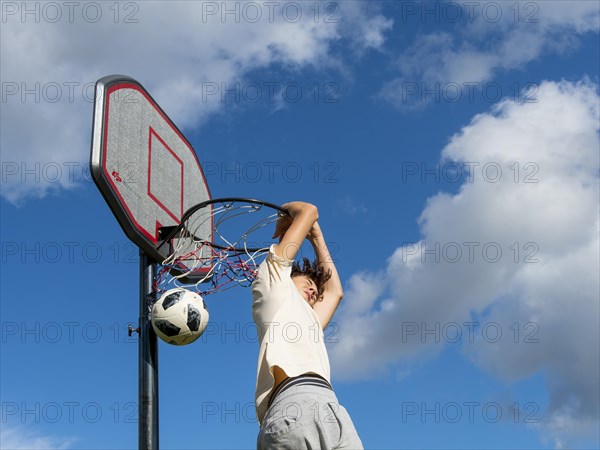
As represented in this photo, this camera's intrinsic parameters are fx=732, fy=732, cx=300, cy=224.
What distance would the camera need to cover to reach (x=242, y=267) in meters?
5.83

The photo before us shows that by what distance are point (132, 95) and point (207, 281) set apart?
168cm

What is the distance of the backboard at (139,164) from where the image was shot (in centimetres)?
555

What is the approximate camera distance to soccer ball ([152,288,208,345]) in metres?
5.10

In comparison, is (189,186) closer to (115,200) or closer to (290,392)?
(115,200)

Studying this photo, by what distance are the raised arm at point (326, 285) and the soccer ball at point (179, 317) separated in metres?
1.26

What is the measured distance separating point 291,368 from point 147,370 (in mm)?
2448

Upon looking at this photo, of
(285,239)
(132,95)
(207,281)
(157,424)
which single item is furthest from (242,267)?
(285,239)

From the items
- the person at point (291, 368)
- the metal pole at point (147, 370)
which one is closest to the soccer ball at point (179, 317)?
the metal pole at point (147, 370)

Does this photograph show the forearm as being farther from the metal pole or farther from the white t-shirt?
the metal pole

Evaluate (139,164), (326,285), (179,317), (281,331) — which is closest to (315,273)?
(326,285)

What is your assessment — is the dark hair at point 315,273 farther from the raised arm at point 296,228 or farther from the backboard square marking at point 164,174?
the backboard square marking at point 164,174

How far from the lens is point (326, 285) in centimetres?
409

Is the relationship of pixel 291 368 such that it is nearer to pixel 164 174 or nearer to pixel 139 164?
pixel 139 164

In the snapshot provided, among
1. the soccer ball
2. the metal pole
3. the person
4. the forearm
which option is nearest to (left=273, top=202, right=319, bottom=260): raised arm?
the person
